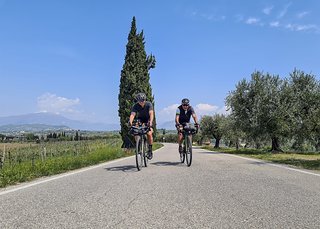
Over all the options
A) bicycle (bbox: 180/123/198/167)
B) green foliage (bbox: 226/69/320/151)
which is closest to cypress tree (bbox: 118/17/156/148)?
green foliage (bbox: 226/69/320/151)

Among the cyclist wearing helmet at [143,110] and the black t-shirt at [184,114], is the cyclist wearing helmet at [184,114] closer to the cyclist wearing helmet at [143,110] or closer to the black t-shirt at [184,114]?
the black t-shirt at [184,114]

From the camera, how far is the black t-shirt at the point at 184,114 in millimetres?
11648

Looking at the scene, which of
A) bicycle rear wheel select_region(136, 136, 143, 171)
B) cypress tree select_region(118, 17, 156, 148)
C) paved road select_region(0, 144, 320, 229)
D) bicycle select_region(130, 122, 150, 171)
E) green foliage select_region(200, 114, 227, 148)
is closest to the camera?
paved road select_region(0, 144, 320, 229)

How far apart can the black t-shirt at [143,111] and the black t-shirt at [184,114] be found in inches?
59.4

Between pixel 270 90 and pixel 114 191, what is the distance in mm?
34093

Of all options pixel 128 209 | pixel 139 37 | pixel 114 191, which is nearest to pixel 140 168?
pixel 114 191

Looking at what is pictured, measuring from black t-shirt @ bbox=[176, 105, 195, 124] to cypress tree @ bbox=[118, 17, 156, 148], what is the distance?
83.4ft

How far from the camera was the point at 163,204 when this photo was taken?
16.9 ft

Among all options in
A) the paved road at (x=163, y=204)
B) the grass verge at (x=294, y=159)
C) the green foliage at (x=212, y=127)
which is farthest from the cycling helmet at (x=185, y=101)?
the green foliage at (x=212, y=127)

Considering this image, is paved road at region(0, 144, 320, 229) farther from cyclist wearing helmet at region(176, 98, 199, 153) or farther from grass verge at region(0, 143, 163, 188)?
cyclist wearing helmet at region(176, 98, 199, 153)

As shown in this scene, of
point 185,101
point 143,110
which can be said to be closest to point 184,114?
point 185,101

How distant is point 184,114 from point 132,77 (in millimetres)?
27693

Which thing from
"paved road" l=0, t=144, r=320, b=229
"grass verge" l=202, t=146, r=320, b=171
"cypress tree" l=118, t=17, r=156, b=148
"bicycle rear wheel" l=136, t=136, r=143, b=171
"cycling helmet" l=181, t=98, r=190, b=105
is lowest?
"grass verge" l=202, t=146, r=320, b=171

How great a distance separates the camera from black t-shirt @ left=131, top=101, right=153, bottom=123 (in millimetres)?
10516
